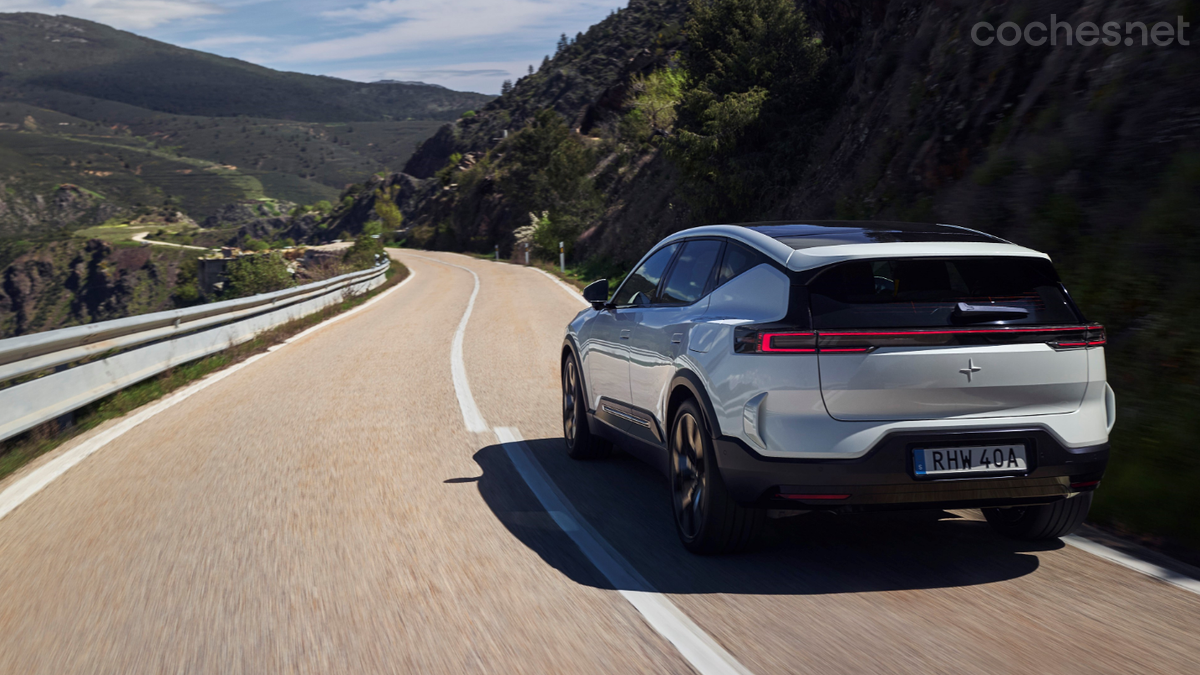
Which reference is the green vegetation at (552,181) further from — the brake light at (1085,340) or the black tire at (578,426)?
A: the brake light at (1085,340)

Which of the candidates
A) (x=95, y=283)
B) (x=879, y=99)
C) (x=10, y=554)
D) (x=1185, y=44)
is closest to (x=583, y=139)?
(x=879, y=99)

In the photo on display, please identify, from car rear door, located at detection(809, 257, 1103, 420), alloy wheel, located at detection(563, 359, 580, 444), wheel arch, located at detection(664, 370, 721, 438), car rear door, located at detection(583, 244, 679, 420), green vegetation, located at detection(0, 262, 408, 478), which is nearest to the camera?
car rear door, located at detection(809, 257, 1103, 420)

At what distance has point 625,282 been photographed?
20.6 feet

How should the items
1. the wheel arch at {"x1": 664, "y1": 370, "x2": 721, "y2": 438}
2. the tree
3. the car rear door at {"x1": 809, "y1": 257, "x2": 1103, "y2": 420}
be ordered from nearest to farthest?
1. the car rear door at {"x1": 809, "y1": 257, "x2": 1103, "y2": 420}
2. the wheel arch at {"x1": 664, "y1": 370, "x2": 721, "y2": 438}
3. the tree

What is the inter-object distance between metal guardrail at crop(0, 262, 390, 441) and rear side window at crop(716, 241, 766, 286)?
5.37 metres

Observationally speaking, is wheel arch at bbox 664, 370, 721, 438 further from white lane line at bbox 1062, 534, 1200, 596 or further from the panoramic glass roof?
white lane line at bbox 1062, 534, 1200, 596

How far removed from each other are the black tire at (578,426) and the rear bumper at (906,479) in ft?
8.62

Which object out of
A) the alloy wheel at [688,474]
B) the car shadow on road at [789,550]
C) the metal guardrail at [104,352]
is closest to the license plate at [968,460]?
the car shadow on road at [789,550]

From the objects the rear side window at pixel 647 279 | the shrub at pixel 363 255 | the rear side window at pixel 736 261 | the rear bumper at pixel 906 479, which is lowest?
the shrub at pixel 363 255

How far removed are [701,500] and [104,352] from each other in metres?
7.55

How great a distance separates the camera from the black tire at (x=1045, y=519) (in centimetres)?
428

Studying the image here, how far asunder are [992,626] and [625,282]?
11.3ft

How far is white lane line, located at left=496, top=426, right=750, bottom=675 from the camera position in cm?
324

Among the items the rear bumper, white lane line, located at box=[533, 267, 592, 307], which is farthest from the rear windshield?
white lane line, located at box=[533, 267, 592, 307]
